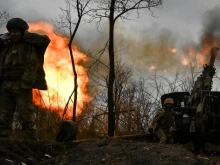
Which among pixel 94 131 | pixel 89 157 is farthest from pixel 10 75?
pixel 94 131

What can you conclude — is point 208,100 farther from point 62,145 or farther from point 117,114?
point 62,145

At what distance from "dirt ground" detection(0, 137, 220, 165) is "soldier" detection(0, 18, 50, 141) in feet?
2.28

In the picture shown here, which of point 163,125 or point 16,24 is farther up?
point 16,24

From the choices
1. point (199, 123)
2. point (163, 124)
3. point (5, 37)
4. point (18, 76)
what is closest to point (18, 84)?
point (18, 76)

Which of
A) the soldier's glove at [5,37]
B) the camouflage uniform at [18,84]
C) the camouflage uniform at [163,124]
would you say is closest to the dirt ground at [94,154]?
the camouflage uniform at [18,84]

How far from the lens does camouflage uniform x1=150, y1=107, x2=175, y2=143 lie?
34.6 feet

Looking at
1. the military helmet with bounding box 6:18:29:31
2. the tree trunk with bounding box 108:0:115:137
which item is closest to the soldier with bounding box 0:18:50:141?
the military helmet with bounding box 6:18:29:31

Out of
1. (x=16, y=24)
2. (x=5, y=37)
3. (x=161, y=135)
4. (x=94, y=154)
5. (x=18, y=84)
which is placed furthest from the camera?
(x=161, y=135)

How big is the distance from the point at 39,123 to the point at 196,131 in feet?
18.1

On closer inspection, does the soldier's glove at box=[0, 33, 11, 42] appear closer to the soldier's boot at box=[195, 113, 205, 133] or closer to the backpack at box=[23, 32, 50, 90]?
the backpack at box=[23, 32, 50, 90]

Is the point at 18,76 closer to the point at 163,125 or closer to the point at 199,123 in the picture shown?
the point at 163,125

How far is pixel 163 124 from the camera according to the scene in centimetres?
1070

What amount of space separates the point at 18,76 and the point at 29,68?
0.26 metres

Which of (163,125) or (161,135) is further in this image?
(163,125)
